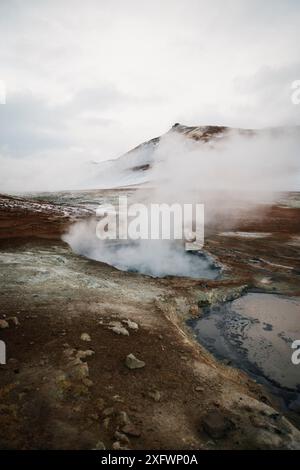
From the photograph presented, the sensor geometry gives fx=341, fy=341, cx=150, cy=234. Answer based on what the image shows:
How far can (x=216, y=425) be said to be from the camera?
3.45 metres

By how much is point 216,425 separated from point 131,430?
0.88 m

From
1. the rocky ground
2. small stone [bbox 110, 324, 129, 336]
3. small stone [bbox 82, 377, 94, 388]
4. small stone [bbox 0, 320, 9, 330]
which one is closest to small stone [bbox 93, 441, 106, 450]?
the rocky ground

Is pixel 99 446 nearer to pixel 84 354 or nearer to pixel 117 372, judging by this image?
pixel 117 372

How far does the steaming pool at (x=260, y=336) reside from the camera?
5145mm

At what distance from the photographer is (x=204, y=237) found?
15031 millimetres

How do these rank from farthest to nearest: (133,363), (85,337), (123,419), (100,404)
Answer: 1. (85,337)
2. (133,363)
3. (100,404)
4. (123,419)

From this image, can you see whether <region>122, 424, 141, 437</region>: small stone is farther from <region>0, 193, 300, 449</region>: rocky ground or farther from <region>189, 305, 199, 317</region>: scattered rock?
<region>189, 305, 199, 317</region>: scattered rock

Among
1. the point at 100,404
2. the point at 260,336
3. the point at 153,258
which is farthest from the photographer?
the point at 153,258

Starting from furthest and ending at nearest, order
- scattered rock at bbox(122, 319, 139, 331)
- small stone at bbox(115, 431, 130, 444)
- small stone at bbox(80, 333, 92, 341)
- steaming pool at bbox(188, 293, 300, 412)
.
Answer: scattered rock at bbox(122, 319, 139, 331)
steaming pool at bbox(188, 293, 300, 412)
small stone at bbox(80, 333, 92, 341)
small stone at bbox(115, 431, 130, 444)

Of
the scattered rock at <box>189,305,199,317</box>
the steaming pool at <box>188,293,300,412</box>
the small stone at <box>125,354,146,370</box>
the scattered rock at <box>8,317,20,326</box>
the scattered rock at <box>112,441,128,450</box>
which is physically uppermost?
the scattered rock at <box>8,317,20,326</box>

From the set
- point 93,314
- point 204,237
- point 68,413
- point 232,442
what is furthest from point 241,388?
point 204,237

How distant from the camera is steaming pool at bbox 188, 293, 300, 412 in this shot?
5.14 meters

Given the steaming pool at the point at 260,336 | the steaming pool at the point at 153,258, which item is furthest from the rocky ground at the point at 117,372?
the steaming pool at the point at 153,258

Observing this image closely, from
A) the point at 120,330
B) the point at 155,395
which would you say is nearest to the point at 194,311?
the point at 120,330
